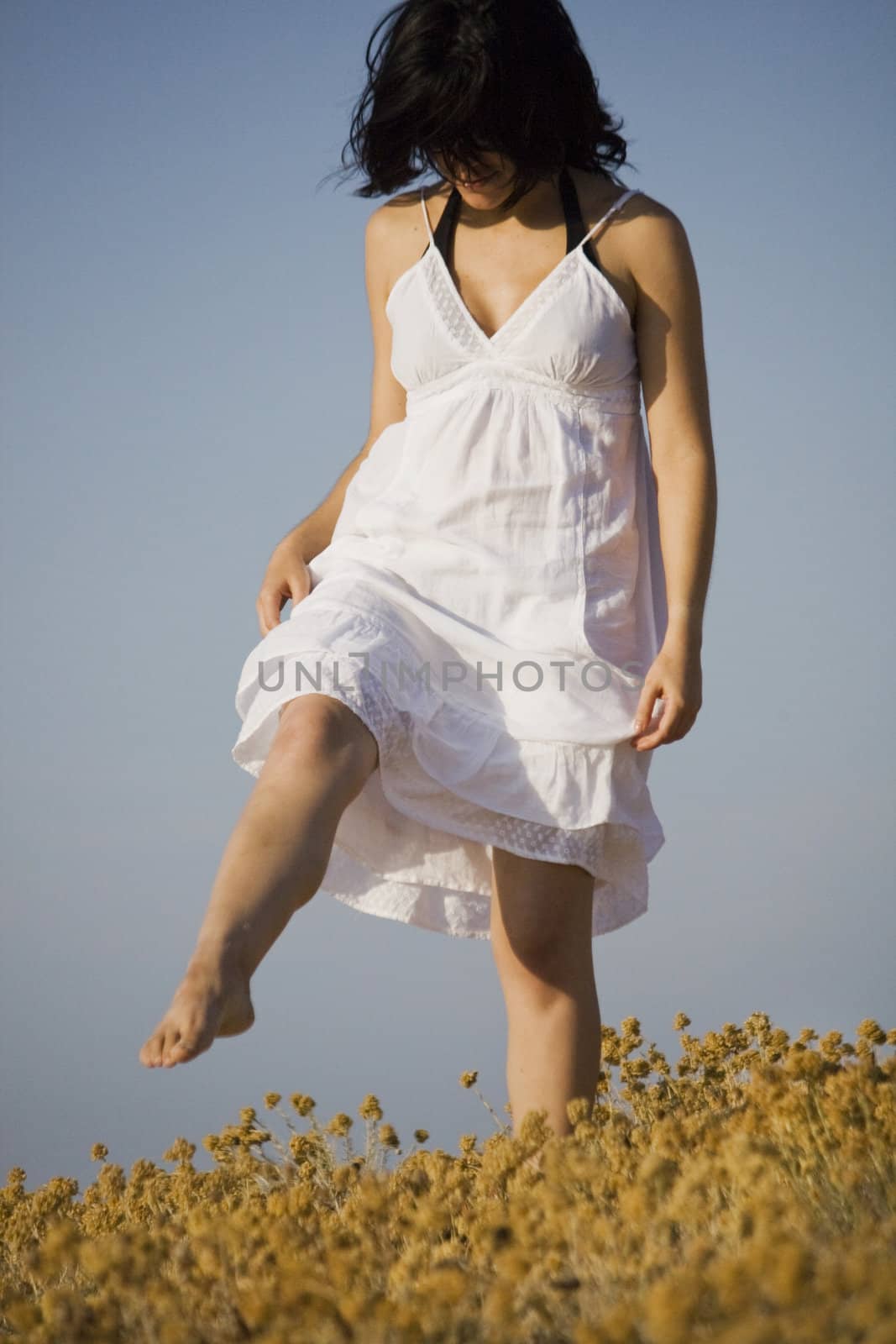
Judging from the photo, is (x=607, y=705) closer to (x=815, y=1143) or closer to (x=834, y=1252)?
(x=815, y=1143)

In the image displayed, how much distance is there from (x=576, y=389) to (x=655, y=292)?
278mm

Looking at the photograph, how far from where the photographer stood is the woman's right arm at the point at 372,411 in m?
3.44

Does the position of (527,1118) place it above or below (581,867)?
below

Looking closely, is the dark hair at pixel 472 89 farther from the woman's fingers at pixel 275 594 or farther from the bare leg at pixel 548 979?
the bare leg at pixel 548 979

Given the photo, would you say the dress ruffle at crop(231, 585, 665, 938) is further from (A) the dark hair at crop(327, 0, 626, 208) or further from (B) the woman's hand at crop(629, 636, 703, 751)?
(A) the dark hair at crop(327, 0, 626, 208)

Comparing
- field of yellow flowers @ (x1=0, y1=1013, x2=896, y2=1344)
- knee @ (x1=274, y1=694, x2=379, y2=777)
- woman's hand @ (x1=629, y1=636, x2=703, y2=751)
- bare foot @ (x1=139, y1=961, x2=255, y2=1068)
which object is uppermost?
woman's hand @ (x1=629, y1=636, x2=703, y2=751)

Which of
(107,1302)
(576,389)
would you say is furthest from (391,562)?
(107,1302)

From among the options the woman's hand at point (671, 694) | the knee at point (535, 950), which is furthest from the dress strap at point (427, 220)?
the knee at point (535, 950)

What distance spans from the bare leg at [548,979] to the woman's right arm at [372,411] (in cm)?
81

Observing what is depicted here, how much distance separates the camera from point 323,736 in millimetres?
2598

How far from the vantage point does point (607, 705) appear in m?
3.13

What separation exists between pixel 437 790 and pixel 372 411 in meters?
1.18

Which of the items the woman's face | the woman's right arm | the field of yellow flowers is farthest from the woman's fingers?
the field of yellow flowers

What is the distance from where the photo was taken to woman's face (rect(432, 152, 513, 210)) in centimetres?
319
